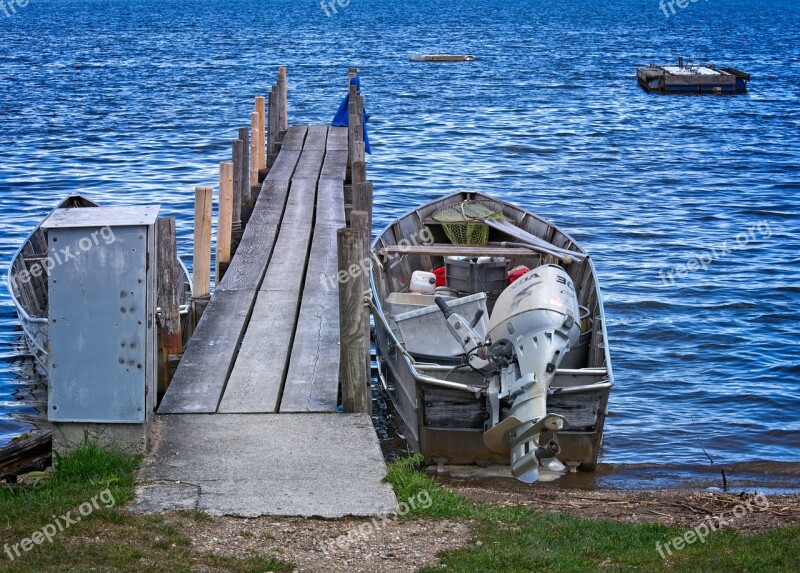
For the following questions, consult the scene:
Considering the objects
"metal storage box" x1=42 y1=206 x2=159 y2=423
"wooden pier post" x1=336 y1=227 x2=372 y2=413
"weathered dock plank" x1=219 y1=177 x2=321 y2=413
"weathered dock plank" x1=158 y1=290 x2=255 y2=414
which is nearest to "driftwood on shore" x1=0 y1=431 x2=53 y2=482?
"metal storage box" x1=42 y1=206 x2=159 y2=423

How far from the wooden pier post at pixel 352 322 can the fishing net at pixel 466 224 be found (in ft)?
21.1

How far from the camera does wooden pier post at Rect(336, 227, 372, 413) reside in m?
8.72

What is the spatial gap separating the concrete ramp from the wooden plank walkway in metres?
0.38

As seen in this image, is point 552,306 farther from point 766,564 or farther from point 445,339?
point 766,564

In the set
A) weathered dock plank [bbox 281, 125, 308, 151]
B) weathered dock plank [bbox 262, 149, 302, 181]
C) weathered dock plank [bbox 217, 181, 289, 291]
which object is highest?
weathered dock plank [bbox 281, 125, 308, 151]

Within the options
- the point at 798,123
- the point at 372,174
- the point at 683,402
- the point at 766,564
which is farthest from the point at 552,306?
the point at 798,123

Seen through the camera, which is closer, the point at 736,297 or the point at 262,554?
the point at 262,554

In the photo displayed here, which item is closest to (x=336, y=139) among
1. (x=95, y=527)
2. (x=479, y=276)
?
(x=479, y=276)

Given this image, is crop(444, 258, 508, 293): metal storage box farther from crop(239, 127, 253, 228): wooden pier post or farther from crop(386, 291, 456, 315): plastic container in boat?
crop(239, 127, 253, 228): wooden pier post

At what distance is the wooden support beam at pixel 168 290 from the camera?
1102 centimetres

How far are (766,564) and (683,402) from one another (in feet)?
Answer: 25.3

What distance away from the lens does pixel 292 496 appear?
721 cm

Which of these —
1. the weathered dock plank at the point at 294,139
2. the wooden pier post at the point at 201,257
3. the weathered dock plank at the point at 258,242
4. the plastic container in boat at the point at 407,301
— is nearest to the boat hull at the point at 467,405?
the plastic container in boat at the point at 407,301

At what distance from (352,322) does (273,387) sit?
1.06 m
